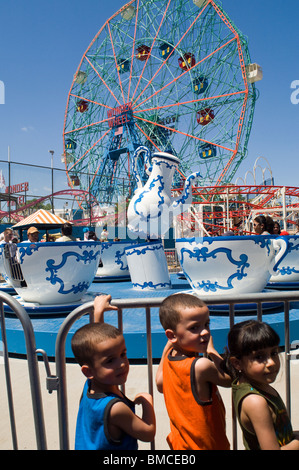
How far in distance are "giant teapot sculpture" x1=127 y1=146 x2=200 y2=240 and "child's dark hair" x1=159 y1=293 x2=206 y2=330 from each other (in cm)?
358

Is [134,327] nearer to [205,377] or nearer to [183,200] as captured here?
[205,377]

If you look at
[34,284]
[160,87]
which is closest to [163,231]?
[34,284]

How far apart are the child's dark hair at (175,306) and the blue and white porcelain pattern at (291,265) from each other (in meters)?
3.78

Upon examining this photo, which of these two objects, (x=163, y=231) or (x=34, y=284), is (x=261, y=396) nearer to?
(x=34, y=284)

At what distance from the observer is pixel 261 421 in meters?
1.05

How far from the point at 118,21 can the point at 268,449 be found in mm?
29660

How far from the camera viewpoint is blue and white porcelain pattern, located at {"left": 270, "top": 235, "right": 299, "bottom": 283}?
470 cm

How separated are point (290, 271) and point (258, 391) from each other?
4033 mm

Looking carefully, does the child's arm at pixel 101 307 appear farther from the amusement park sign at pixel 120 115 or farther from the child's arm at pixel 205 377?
the amusement park sign at pixel 120 115

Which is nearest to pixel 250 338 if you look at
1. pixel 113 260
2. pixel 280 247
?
pixel 280 247

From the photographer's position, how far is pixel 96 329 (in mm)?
1125

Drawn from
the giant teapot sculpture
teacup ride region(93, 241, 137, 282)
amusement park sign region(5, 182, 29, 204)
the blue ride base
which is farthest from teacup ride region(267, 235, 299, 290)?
amusement park sign region(5, 182, 29, 204)

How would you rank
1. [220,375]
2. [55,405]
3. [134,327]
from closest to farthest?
[220,375] → [55,405] → [134,327]
